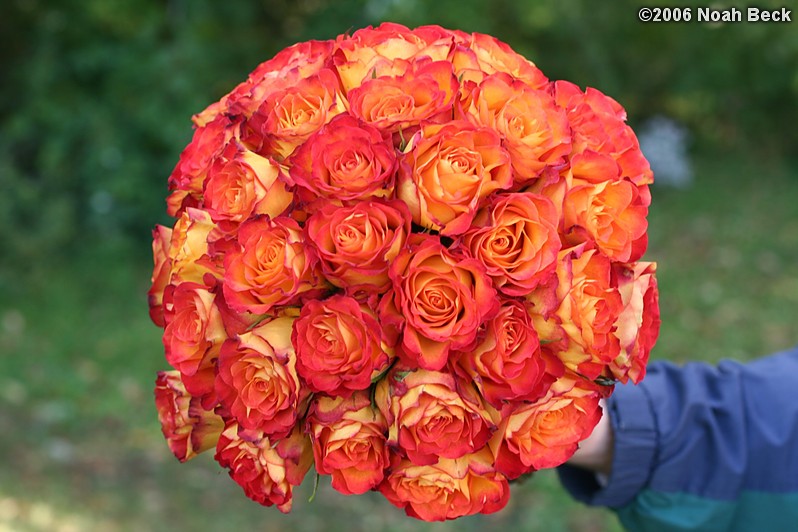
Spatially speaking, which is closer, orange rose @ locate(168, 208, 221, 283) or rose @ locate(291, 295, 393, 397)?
rose @ locate(291, 295, 393, 397)

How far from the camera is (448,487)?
48.6 inches

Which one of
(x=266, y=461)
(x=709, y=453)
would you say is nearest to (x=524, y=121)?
(x=266, y=461)

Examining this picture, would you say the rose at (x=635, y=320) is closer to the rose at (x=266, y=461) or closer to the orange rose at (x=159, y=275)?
the rose at (x=266, y=461)

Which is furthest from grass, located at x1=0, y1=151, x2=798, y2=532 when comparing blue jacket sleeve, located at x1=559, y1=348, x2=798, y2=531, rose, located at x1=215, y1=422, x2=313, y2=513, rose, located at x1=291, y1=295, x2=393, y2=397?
rose, located at x1=291, y1=295, x2=393, y2=397

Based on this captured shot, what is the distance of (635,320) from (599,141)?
0.97 ft

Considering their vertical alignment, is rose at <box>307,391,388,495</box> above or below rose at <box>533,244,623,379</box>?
below

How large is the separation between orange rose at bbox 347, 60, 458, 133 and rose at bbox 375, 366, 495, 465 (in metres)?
0.38

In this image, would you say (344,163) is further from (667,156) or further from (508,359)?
(667,156)

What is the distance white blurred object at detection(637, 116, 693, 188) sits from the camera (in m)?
8.29

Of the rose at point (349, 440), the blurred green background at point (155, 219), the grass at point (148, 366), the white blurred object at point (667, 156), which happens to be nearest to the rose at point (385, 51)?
the rose at point (349, 440)

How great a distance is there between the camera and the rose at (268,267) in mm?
1173

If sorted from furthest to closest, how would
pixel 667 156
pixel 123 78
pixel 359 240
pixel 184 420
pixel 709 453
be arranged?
pixel 667 156
pixel 123 78
pixel 709 453
pixel 184 420
pixel 359 240

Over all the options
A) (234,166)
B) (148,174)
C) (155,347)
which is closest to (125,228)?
(148,174)

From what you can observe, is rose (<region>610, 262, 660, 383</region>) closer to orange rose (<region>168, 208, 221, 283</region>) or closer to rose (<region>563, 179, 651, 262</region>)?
rose (<region>563, 179, 651, 262</region>)
